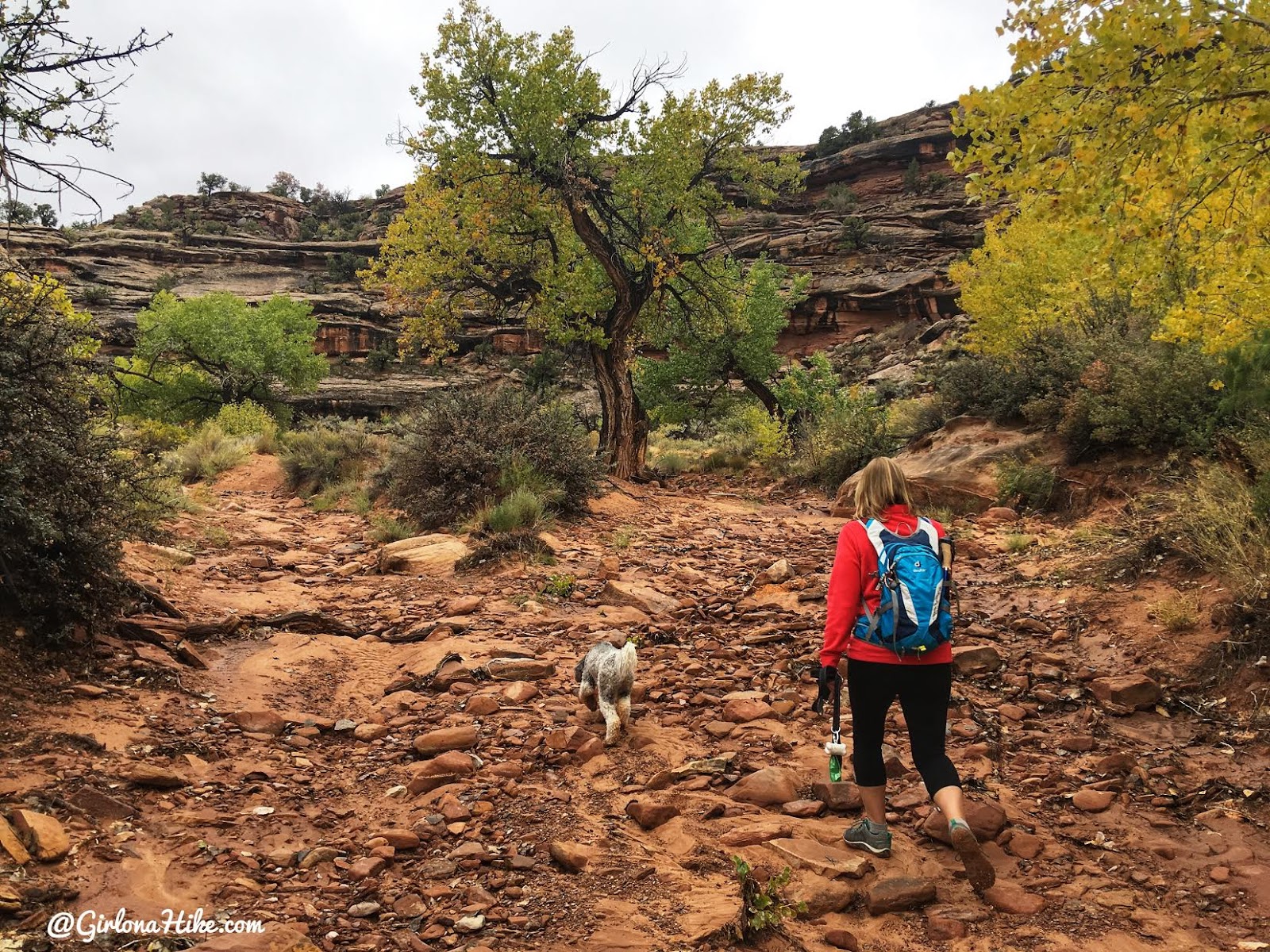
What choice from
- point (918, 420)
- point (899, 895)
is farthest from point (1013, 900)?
point (918, 420)

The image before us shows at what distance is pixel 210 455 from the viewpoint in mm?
16172

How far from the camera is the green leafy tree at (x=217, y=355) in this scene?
95.8 feet

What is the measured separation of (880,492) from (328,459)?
507 inches

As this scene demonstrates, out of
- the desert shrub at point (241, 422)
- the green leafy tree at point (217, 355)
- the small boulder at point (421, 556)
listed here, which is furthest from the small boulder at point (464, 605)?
the green leafy tree at point (217, 355)

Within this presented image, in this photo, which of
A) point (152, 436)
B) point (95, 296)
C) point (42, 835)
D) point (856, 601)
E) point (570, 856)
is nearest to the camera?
point (42, 835)

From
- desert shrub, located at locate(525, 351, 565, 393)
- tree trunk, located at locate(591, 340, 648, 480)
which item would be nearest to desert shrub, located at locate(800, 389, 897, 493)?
tree trunk, located at locate(591, 340, 648, 480)

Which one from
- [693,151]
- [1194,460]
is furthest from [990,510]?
[693,151]

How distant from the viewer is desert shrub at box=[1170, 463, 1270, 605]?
5.04 metres

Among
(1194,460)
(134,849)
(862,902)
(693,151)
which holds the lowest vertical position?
(862,902)

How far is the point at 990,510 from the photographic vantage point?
10438 millimetres

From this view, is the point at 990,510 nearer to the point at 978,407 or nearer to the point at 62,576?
the point at 978,407

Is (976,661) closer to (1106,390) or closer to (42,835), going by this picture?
(42,835)

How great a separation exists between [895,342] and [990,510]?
1492 inches

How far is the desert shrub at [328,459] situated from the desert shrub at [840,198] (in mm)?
57415
